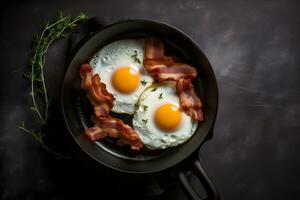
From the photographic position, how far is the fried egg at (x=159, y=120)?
173 cm

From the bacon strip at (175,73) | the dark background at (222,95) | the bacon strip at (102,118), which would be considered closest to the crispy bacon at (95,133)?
the bacon strip at (102,118)

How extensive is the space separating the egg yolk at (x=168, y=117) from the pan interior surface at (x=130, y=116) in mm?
99

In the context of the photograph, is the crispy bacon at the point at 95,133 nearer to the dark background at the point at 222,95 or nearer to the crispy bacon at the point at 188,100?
the dark background at the point at 222,95

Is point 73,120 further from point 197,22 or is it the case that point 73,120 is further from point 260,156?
point 260,156

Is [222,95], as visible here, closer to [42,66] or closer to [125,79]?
[125,79]

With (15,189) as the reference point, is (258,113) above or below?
above

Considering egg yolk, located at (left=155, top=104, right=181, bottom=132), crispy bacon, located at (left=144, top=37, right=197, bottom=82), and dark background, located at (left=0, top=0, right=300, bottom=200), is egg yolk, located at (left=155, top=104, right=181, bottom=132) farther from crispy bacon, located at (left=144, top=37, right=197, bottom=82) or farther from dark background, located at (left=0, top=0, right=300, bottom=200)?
dark background, located at (left=0, top=0, right=300, bottom=200)

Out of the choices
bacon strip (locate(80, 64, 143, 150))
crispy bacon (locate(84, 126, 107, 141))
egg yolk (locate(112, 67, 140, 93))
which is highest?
egg yolk (locate(112, 67, 140, 93))

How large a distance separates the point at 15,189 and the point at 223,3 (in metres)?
1.09

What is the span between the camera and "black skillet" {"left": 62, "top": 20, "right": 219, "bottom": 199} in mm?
1678

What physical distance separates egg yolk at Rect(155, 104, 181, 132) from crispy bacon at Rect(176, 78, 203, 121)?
0.12ft

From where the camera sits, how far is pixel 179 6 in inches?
73.6

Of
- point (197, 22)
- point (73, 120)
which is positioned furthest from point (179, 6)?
point (73, 120)

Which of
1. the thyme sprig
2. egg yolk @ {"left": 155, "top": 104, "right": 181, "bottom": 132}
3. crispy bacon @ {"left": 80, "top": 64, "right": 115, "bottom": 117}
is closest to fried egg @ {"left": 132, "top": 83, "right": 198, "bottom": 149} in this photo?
egg yolk @ {"left": 155, "top": 104, "right": 181, "bottom": 132}
